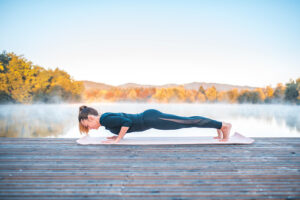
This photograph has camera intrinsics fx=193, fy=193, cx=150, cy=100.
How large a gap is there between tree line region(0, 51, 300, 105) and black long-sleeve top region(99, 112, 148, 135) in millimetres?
24078

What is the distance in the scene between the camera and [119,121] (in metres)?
2.05

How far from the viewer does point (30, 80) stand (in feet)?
75.7

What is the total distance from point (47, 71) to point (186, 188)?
27.3 metres

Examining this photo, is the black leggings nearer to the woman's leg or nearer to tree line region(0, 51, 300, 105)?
the woman's leg

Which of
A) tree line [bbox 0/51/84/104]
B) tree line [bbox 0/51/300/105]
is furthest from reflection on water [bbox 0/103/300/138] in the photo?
tree line [bbox 0/51/300/105]

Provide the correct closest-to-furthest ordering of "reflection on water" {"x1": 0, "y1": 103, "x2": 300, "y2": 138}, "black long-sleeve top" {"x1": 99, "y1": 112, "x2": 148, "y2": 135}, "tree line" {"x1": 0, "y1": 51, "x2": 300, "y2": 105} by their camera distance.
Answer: "black long-sleeve top" {"x1": 99, "y1": 112, "x2": 148, "y2": 135}, "reflection on water" {"x1": 0, "y1": 103, "x2": 300, "y2": 138}, "tree line" {"x1": 0, "y1": 51, "x2": 300, "y2": 105}

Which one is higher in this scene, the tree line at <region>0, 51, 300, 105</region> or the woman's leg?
the tree line at <region>0, 51, 300, 105</region>

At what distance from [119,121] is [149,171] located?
0.73 metres

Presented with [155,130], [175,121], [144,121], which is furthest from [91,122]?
[155,130]

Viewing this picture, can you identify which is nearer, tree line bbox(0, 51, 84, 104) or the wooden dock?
the wooden dock

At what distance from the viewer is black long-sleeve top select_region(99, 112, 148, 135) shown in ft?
6.72

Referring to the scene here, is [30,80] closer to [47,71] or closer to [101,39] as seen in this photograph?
[47,71]

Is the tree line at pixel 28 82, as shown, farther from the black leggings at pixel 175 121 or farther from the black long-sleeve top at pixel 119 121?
the black leggings at pixel 175 121

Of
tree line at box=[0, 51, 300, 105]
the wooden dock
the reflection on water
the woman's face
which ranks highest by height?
tree line at box=[0, 51, 300, 105]
